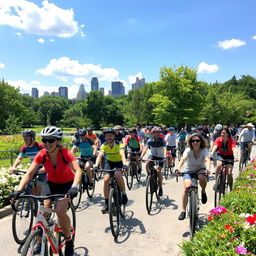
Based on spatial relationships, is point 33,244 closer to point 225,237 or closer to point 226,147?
point 225,237

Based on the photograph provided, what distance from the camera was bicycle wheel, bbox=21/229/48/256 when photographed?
284 cm

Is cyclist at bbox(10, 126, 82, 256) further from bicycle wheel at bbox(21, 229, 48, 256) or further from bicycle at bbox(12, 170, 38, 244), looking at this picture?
bicycle at bbox(12, 170, 38, 244)

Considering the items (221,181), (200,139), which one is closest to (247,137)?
(221,181)

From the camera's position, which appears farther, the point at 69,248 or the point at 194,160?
the point at 194,160

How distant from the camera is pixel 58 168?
13.2 feet

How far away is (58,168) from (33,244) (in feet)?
4.25

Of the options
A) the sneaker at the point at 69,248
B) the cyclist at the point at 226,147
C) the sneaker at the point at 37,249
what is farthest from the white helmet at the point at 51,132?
the cyclist at the point at 226,147

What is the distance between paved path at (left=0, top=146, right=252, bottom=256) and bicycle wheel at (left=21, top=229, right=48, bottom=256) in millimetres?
→ 1506

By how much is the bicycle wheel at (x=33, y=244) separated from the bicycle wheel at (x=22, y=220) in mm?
1878

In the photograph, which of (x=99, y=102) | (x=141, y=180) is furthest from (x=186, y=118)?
(x=99, y=102)

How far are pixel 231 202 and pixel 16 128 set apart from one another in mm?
31410

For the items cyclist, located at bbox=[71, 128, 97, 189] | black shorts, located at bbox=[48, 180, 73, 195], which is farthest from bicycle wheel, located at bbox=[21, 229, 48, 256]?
cyclist, located at bbox=[71, 128, 97, 189]

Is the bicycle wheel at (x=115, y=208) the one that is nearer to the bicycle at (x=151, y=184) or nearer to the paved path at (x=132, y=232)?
the paved path at (x=132, y=232)

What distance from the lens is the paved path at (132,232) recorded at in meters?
4.43
